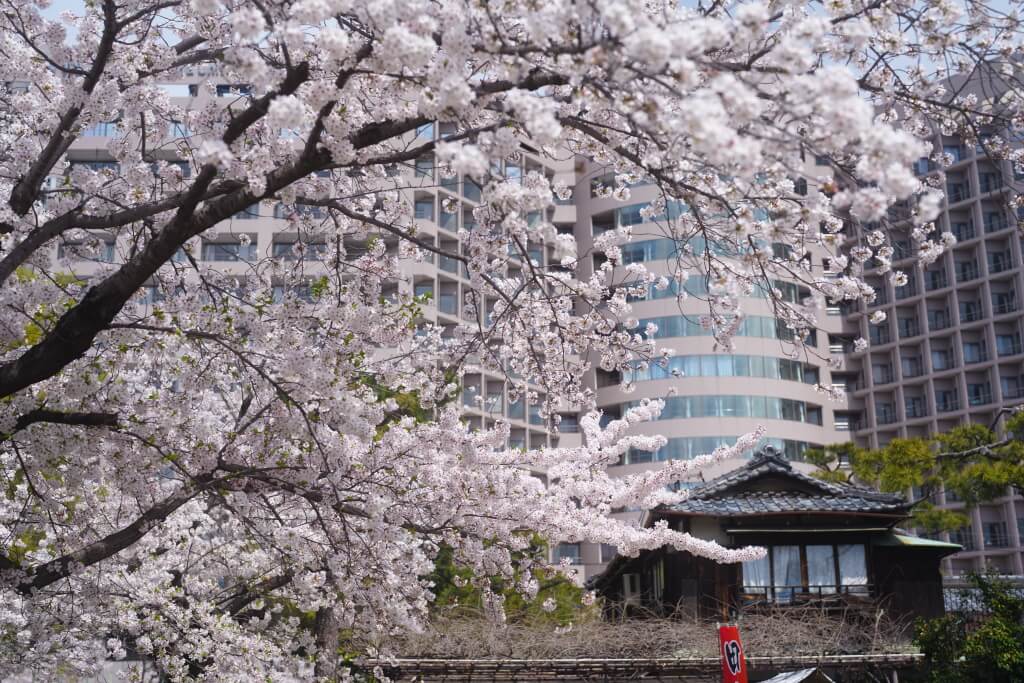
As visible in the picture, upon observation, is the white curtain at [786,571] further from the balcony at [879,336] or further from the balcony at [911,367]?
the balcony at [879,336]

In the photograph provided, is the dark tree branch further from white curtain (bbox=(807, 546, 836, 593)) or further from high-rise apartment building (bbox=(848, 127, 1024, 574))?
high-rise apartment building (bbox=(848, 127, 1024, 574))

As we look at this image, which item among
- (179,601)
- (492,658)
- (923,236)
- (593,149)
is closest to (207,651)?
(179,601)

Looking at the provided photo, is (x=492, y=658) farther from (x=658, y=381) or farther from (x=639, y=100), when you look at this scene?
(x=658, y=381)

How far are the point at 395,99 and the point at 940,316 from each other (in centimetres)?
5474

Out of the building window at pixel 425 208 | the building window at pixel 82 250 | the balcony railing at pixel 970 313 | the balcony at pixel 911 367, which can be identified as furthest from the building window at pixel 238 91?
the balcony at pixel 911 367

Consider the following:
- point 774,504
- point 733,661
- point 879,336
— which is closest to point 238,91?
point 733,661

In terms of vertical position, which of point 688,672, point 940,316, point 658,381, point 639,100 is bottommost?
point 688,672

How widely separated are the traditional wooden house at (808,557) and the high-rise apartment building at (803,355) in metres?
21.6

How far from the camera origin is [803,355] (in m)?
50.6

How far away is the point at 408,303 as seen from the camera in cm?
857

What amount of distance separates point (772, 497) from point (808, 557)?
1.19 meters

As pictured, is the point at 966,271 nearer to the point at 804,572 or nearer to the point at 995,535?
the point at 995,535

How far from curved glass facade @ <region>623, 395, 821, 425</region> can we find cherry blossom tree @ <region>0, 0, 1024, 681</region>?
3244 centimetres

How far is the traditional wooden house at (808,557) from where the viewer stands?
16.3 meters
